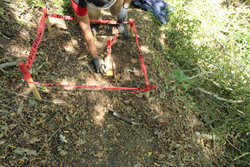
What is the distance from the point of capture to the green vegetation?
10.4 ft

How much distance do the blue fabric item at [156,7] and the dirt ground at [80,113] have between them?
2.02m

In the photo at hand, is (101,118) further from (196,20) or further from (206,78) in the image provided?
(196,20)

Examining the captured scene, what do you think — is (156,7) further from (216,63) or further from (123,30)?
(216,63)

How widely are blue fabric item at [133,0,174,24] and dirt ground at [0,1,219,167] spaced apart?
6.63 feet

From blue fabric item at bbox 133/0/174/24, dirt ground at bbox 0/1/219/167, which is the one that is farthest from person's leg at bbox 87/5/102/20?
blue fabric item at bbox 133/0/174/24

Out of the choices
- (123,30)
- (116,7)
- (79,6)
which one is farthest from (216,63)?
(79,6)

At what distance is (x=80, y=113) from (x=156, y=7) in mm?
4026

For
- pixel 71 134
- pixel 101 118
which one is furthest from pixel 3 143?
pixel 101 118

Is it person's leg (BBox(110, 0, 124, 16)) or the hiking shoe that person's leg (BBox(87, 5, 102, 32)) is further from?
the hiking shoe

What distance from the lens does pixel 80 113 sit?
249cm

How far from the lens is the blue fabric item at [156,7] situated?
469 centimetres

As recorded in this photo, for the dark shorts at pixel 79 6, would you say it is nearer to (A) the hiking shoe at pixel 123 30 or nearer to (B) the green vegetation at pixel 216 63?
(A) the hiking shoe at pixel 123 30

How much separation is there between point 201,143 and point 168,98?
1.04 meters

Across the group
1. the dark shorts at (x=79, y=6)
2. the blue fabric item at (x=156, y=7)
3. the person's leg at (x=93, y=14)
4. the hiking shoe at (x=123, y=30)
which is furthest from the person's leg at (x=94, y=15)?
the blue fabric item at (x=156, y=7)
